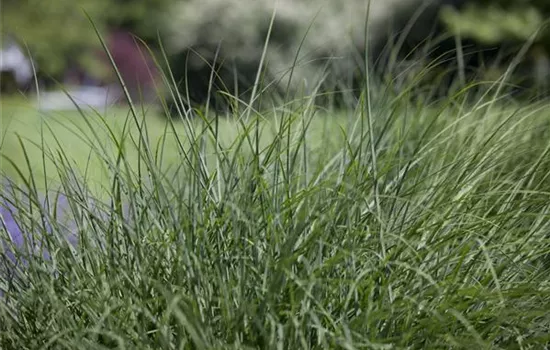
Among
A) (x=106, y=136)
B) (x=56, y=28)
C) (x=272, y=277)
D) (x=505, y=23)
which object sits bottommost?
(x=56, y=28)

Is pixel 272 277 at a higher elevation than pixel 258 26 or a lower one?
higher

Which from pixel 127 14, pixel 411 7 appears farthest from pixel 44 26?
pixel 127 14

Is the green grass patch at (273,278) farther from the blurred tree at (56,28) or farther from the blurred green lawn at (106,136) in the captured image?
the blurred tree at (56,28)

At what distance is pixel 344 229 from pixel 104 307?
1.66 ft

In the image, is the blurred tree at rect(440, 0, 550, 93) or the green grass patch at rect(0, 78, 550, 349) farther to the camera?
the blurred tree at rect(440, 0, 550, 93)

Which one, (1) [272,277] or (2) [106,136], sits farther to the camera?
Answer: (2) [106,136]

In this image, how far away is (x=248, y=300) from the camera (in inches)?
57.9

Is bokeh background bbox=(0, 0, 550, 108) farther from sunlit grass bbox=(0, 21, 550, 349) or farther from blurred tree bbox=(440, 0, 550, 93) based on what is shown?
sunlit grass bbox=(0, 21, 550, 349)

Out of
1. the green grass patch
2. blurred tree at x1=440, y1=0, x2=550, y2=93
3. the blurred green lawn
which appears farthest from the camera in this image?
blurred tree at x1=440, y1=0, x2=550, y2=93

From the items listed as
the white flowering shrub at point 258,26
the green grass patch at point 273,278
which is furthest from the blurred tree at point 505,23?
the green grass patch at point 273,278

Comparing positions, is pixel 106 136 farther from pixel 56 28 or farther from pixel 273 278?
pixel 56 28

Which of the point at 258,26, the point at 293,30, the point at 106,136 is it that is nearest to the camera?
the point at 106,136

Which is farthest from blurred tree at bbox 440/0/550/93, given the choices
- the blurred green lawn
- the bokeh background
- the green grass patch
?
the green grass patch

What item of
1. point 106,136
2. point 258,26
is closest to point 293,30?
point 258,26
